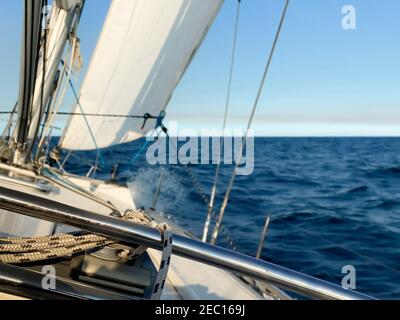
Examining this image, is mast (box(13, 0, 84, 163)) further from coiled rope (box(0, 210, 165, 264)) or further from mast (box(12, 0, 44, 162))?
coiled rope (box(0, 210, 165, 264))

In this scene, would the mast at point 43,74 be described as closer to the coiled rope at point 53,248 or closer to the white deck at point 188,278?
the white deck at point 188,278

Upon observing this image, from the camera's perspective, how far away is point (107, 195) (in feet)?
12.9

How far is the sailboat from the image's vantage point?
1033mm

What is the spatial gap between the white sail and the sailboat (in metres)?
0.01

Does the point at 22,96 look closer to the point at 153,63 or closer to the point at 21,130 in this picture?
the point at 21,130

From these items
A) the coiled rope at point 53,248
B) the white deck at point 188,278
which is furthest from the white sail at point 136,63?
the coiled rope at point 53,248

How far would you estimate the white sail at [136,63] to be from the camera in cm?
374

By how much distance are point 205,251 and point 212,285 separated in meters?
1.36

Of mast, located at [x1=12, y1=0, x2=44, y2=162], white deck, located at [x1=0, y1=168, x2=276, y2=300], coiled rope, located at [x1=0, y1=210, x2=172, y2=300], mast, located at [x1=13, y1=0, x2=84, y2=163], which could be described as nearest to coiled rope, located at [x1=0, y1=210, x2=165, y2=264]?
coiled rope, located at [x1=0, y1=210, x2=172, y2=300]

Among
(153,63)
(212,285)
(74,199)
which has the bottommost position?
(212,285)

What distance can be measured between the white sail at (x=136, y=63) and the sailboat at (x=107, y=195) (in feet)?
0.04

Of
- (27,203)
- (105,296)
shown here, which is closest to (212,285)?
(105,296)
